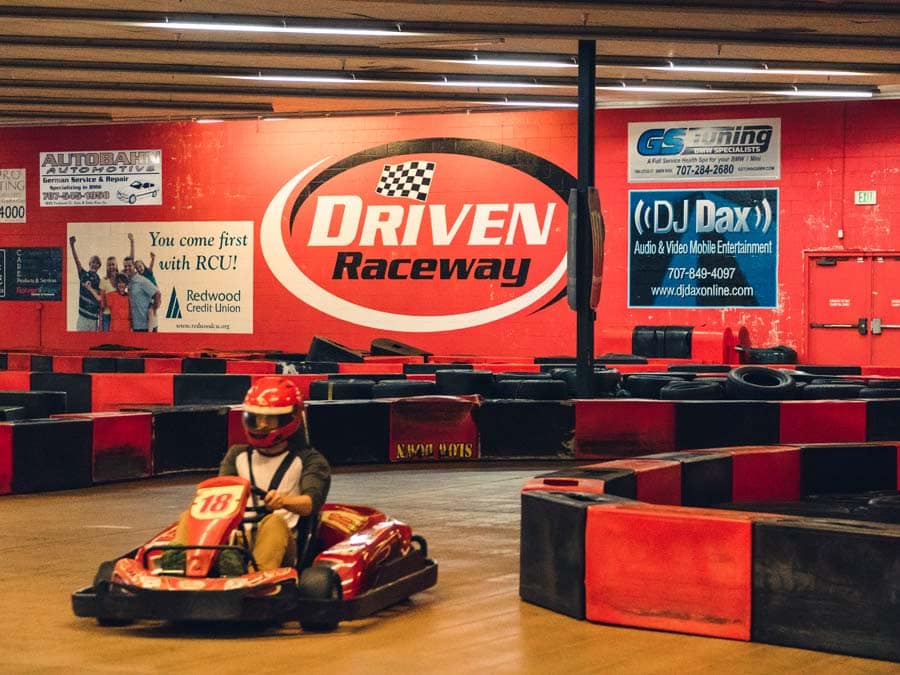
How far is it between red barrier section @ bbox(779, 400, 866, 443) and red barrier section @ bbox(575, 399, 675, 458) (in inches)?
30.4

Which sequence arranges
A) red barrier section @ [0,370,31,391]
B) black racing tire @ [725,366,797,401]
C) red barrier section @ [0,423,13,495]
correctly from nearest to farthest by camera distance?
red barrier section @ [0,423,13,495], black racing tire @ [725,366,797,401], red barrier section @ [0,370,31,391]

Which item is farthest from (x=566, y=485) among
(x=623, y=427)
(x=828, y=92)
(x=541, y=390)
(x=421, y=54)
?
(x=828, y=92)

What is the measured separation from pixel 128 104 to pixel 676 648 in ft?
47.1

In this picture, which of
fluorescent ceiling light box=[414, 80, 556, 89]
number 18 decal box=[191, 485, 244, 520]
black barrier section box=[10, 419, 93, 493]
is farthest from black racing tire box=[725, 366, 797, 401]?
number 18 decal box=[191, 485, 244, 520]

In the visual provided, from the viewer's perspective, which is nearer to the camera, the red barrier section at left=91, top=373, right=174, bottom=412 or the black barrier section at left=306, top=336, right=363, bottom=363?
the red barrier section at left=91, top=373, right=174, bottom=412

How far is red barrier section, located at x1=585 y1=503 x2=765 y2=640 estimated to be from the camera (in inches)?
167

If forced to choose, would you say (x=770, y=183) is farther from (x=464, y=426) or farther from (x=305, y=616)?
(x=305, y=616)

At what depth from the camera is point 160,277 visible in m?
18.3

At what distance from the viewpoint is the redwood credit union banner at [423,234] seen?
55.4 feet

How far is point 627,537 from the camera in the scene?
4.43m

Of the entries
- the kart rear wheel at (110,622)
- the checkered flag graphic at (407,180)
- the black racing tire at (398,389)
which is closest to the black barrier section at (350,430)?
the black racing tire at (398,389)

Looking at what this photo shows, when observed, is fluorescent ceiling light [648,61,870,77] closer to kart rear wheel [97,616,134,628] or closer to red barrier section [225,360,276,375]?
red barrier section [225,360,276,375]

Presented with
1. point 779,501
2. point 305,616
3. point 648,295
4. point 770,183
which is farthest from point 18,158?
point 305,616

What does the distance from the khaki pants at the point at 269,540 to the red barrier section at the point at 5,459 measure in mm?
3639
